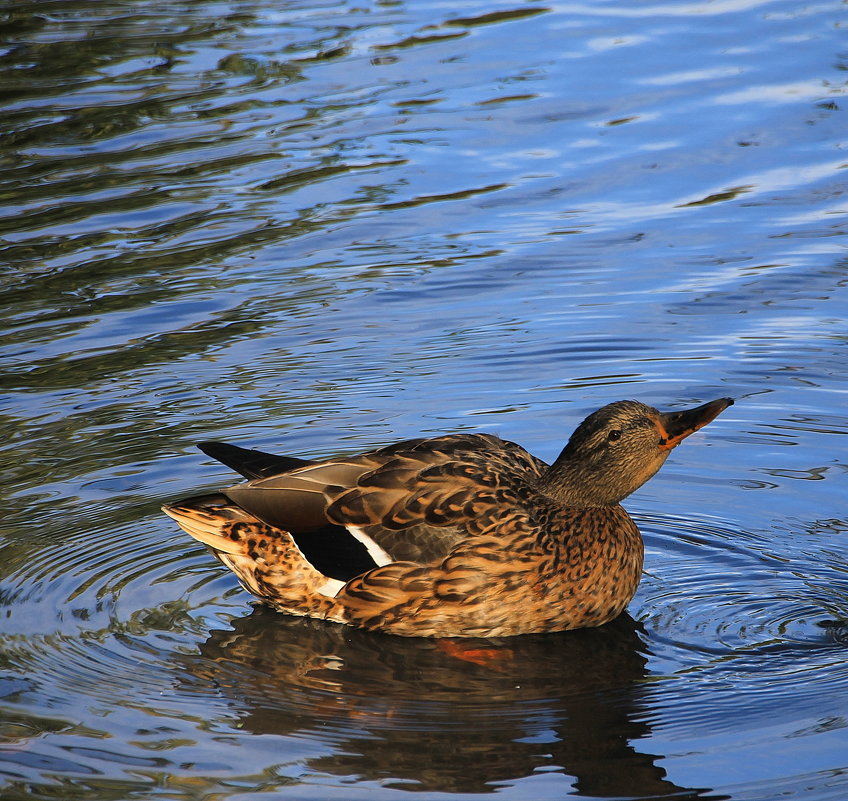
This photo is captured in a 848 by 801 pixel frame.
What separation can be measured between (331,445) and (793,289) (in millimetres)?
3841

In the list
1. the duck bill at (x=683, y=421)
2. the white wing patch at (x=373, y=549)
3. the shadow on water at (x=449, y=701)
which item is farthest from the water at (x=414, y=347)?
the duck bill at (x=683, y=421)

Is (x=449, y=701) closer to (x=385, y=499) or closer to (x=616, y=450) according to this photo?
(x=385, y=499)

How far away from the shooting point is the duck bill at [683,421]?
7094 millimetres

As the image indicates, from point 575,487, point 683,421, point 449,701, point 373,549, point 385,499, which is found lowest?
point 449,701

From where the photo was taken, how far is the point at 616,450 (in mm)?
7336

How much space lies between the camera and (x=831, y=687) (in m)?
6.35

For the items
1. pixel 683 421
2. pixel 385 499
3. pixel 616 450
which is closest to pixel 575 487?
pixel 616 450

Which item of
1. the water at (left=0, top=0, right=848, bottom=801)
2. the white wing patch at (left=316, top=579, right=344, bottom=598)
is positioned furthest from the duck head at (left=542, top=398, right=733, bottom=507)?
the white wing patch at (left=316, top=579, right=344, bottom=598)

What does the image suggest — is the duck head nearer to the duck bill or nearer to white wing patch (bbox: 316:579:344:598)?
the duck bill

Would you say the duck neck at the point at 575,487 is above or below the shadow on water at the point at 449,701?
above

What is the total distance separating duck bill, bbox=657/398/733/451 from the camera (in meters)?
7.09

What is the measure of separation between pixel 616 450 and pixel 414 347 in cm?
312

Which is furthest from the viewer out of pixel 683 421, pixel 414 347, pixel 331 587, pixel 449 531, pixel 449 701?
pixel 414 347

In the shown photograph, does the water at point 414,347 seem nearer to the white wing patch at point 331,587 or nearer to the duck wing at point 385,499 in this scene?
the white wing patch at point 331,587
